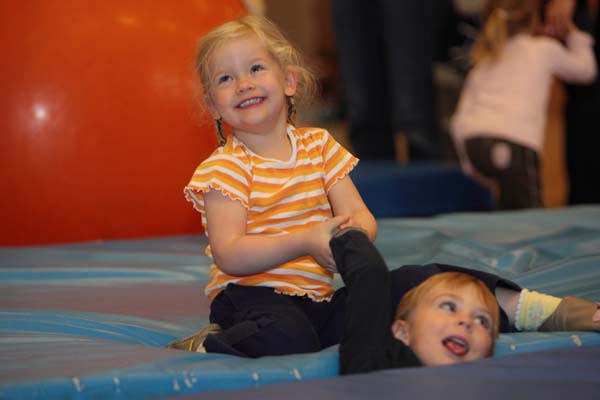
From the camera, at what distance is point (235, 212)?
1.32 m

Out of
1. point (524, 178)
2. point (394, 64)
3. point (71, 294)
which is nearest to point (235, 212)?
A: point (71, 294)

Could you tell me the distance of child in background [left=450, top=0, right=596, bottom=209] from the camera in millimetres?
2951

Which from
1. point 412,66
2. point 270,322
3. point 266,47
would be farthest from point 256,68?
point 412,66

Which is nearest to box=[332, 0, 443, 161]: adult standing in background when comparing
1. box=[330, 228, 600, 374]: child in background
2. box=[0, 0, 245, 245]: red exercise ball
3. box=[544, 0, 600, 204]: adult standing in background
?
box=[544, 0, 600, 204]: adult standing in background

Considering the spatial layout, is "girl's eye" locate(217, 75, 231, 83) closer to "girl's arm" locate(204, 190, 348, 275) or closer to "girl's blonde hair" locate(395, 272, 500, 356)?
"girl's arm" locate(204, 190, 348, 275)

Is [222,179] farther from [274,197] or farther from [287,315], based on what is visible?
[287,315]

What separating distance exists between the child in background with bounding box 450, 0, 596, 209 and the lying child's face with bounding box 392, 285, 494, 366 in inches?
73.7

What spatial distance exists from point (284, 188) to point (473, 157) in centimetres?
179

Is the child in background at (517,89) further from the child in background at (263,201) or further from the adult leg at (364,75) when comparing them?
the child in background at (263,201)

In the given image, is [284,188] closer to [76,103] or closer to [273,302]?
[273,302]

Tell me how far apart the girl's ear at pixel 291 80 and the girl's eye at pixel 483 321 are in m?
0.53

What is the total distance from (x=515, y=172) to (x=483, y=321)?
189 cm

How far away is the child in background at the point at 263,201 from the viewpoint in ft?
4.09

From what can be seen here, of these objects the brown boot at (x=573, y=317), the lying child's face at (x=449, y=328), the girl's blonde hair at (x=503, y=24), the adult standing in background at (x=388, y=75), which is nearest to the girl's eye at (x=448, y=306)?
the lying child's face at (x=449, y=328)
